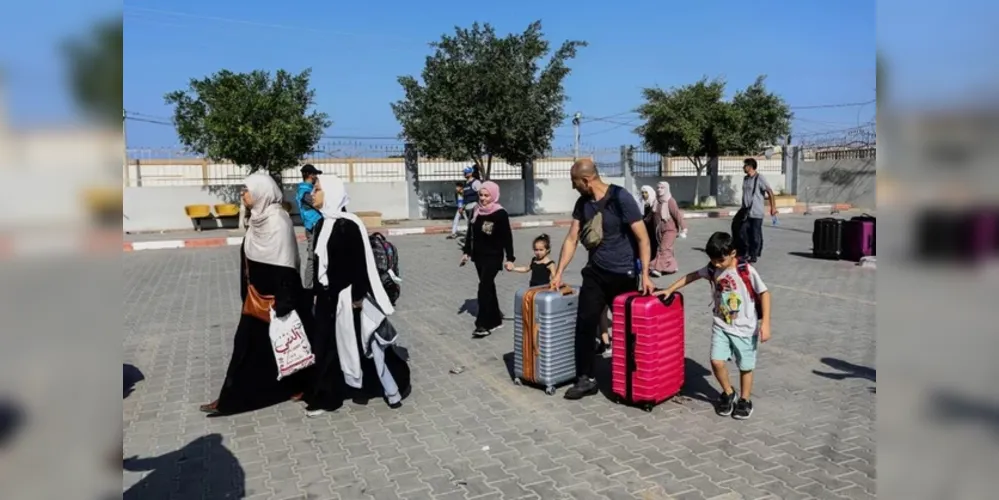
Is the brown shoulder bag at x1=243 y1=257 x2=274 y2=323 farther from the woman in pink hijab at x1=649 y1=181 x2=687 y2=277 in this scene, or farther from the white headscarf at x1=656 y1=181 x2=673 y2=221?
the white headscarf at x1=656 y1=181 x2=673 y2=221

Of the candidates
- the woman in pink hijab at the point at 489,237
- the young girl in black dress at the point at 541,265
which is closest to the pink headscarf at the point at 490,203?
the woman in pink hijab at the point at 489,237

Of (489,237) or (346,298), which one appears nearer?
(346,298)

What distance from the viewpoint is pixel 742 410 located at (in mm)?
4566

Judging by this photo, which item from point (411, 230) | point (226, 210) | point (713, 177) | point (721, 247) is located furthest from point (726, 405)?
point (713, 177)

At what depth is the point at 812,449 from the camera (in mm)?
4070

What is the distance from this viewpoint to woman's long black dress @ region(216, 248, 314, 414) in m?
4.69

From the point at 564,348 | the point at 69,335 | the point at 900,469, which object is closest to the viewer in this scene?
the point at 69,335

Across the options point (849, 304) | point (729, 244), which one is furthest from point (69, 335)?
point (849, 304)

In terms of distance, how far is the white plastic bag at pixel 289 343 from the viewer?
15.3 feet

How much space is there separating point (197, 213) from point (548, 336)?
18.5 metres

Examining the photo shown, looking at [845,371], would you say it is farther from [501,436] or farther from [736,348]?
[501,436]

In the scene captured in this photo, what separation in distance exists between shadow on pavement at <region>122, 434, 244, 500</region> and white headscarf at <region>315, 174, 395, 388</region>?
3.10ft

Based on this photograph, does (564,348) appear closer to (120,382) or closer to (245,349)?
(245,349)

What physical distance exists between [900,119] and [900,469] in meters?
0.56
